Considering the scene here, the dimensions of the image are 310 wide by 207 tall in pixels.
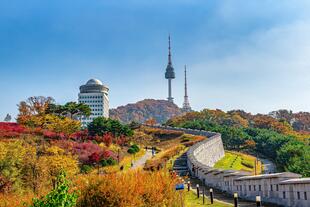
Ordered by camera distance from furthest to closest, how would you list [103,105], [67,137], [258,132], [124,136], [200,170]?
1. [103,105]
2. [258,132]
3. [124,136]
4. [67,137]
5. [200,170]

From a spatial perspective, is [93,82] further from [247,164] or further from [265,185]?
[265,185]

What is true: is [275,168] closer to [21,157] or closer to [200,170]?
[200,170]

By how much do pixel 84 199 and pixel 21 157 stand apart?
2211cm

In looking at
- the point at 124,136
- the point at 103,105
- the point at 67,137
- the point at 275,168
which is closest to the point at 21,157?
the point at 67,137

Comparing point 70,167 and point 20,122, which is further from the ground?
point 20,122

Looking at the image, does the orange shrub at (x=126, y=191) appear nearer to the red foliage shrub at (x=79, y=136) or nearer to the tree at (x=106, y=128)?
the red foliage shrub at (x=79, y=136)

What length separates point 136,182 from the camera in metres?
13.4

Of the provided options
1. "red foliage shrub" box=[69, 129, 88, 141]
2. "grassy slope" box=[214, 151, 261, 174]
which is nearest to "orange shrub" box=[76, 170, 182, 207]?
"grassy slope" box=[214, 151, 261, 174]

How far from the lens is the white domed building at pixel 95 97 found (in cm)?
16925

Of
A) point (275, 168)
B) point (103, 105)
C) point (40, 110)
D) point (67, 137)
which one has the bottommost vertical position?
point (275, 168)

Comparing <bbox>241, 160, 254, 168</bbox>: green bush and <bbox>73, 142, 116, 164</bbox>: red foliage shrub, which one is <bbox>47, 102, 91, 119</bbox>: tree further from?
<bbox>241, 160, 254, 168</bbox>: green bush

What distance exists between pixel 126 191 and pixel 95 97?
161 metres

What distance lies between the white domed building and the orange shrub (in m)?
155

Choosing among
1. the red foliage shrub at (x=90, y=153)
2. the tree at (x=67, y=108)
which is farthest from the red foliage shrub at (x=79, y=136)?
the red foliage shrub at (x=90, y=153)
